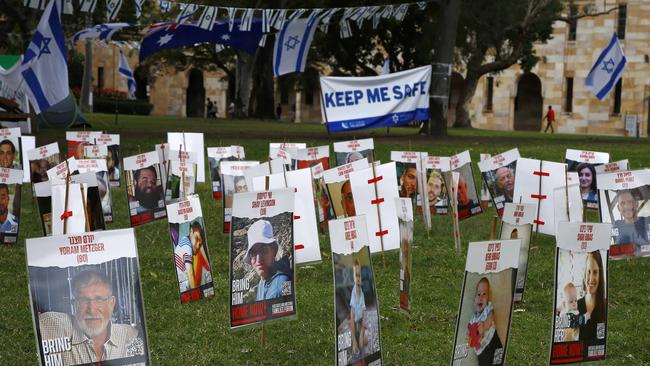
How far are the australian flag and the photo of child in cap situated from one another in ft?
59.7

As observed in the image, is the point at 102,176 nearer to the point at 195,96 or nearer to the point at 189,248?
the point at 189,248

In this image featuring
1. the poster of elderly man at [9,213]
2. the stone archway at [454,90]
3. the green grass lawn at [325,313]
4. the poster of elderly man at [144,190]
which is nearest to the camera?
the green grass lawn at [325,313]

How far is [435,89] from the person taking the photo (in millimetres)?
24719

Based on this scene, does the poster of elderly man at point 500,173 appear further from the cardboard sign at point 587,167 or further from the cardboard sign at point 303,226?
the cardboard sign at point 303,226

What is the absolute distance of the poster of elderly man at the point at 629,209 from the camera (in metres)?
9.37

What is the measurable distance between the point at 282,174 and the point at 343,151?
408 cm

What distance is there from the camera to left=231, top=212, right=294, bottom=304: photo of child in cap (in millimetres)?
6316

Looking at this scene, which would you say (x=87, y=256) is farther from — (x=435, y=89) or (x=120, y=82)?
(x=120, y=82)

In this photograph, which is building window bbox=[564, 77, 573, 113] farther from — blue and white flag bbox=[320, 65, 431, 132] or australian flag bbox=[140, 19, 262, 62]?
blue and white flag bbox=[320, 65, 431, 132]

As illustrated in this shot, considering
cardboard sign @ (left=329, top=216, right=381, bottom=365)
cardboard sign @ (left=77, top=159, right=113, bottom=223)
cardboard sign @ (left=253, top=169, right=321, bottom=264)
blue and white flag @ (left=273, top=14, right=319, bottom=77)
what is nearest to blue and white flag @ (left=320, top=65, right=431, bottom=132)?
blue and white flag @ (left=273, top=14, right=319, bottom=77)

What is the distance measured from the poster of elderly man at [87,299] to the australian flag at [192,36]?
19.6m

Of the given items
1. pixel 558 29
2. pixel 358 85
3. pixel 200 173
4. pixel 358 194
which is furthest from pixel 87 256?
pixel 558 29

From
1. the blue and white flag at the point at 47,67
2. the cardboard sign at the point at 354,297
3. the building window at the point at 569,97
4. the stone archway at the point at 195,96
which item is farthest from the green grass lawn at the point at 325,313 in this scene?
the stone archway at the point at 195,96

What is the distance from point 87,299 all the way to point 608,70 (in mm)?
24058
